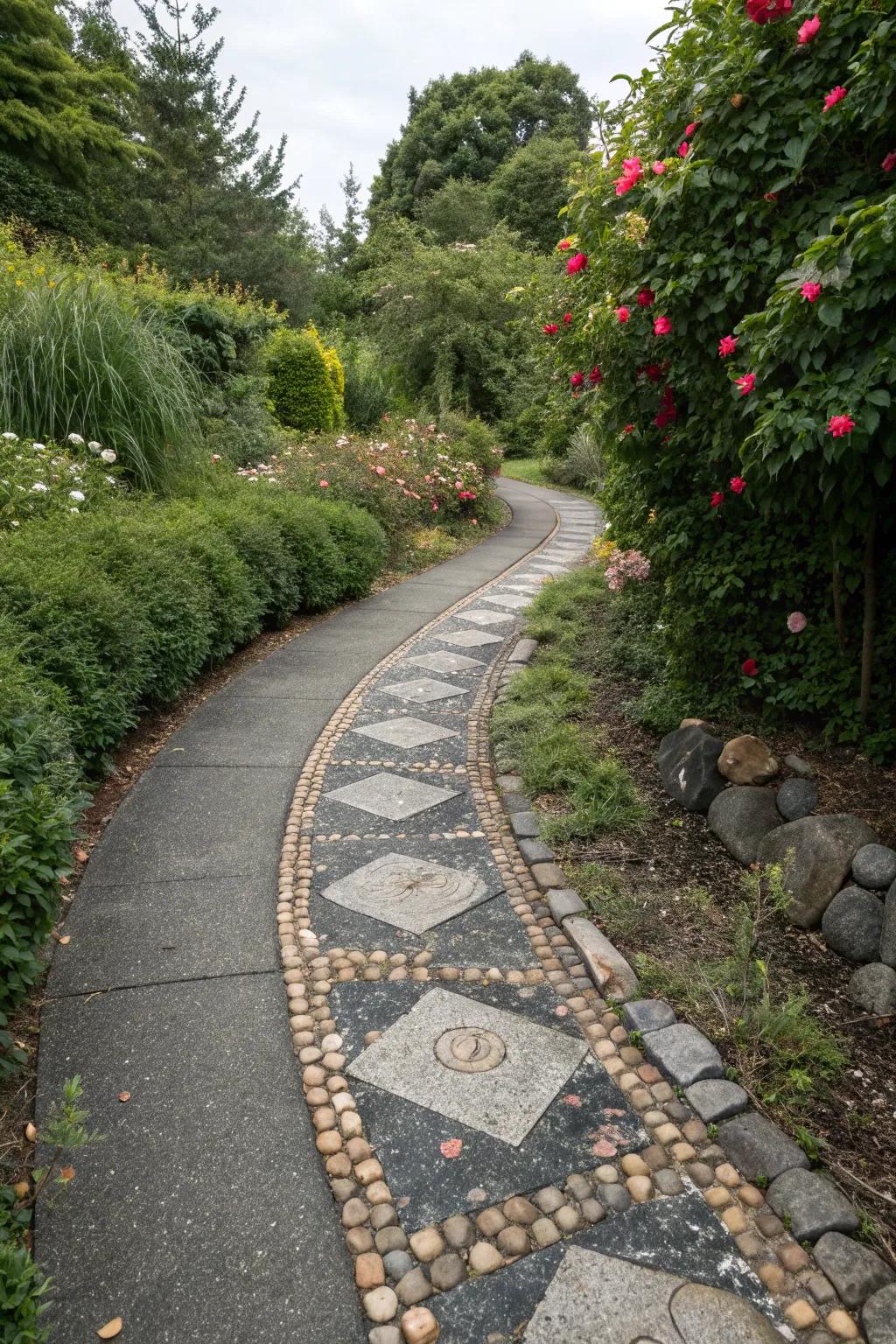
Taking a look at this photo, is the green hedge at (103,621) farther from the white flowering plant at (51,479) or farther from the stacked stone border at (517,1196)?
the stacked stone border at (517,1196)

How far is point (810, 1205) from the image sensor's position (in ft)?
5.18

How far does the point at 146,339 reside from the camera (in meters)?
5.71

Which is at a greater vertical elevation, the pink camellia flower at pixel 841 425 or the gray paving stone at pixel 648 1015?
the pink camellia flower at pixel 841 425

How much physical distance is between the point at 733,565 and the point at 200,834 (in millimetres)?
2415

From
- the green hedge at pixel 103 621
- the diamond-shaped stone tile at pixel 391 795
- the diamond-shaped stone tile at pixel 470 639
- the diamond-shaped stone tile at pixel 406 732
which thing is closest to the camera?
the green hedge at pixel 103 621

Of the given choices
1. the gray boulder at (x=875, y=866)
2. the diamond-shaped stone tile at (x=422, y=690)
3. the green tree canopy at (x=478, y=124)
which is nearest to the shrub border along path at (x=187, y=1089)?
the diamond-shaped stone tile at (x=422, y=690)

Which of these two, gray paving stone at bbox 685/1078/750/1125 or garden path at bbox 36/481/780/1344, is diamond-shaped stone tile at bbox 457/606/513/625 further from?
gray paving stone at bbox 685/1078/750/1125

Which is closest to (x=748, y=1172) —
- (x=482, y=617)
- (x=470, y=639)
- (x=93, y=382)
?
(x=470, y=639)

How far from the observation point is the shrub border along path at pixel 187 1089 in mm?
1440

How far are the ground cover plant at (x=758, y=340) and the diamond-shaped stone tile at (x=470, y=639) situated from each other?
2089mm

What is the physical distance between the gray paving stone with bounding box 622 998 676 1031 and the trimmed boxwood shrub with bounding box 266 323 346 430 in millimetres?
10830

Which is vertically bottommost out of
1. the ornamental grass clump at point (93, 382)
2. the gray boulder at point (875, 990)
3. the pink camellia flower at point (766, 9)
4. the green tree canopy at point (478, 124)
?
the gray boulder at point (875, 990)

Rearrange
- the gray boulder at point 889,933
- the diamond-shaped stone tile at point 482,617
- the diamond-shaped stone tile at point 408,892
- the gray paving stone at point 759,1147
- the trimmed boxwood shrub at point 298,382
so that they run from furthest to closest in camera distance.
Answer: the trimmed boxwood shrub at point 298,382
the diamond-shaped stone tile at point 482,617
the diamond-shaped stone tile at point 408,892
the gray boulder at point 889,933
the gray paving stone at point 759,1147

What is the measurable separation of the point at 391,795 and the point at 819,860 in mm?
1745
